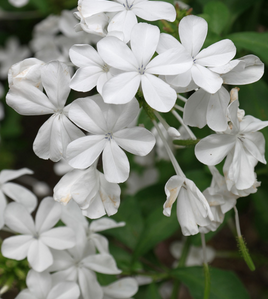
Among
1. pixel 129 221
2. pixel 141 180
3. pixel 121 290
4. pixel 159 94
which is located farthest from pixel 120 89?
pixel 141 180

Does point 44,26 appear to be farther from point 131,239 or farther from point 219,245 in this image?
point 219,245

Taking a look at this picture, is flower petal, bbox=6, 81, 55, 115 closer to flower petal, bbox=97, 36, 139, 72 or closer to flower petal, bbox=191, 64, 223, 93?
flower petal, bbox=97, 36, 139, 72

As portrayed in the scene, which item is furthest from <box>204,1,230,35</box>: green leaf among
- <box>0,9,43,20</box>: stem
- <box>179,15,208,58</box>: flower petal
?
<box>0,9,43,20</box>: stem

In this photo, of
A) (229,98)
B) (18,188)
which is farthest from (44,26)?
(229,98)

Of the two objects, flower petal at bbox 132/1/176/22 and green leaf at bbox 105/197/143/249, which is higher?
flower petal at bbox 132/1/176/22

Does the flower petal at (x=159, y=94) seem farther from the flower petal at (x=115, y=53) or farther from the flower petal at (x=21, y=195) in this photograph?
the flower petal at (x=21, y=195)

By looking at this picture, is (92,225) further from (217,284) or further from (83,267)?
(217,284)

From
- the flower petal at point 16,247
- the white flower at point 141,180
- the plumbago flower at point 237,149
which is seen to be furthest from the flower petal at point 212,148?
the white flower at point 141,180
